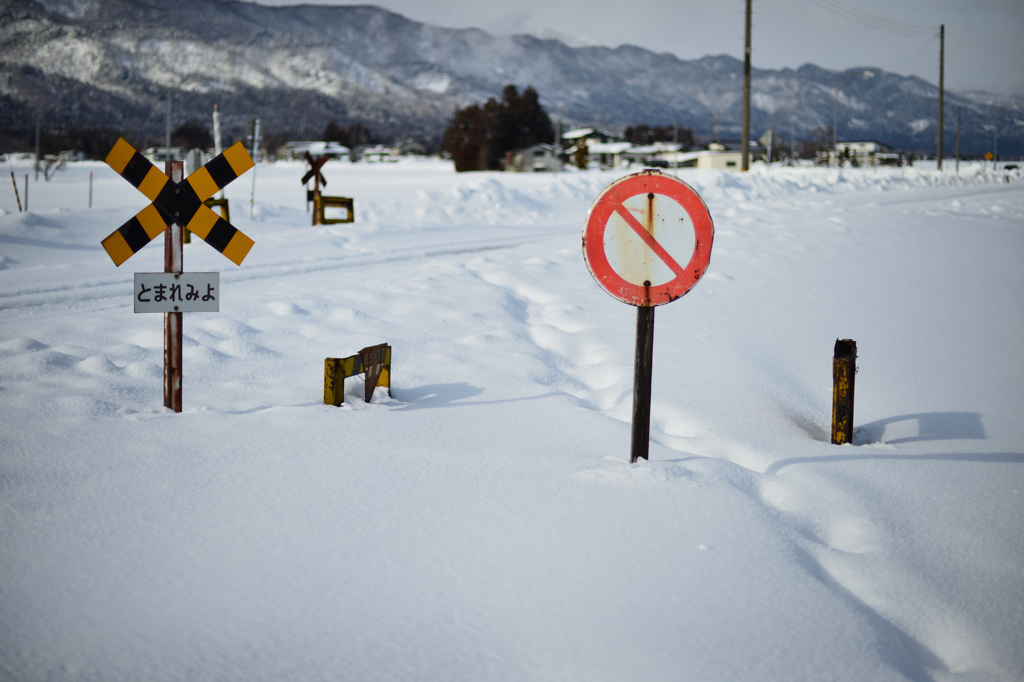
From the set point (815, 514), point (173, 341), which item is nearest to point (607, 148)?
point (173, 341)

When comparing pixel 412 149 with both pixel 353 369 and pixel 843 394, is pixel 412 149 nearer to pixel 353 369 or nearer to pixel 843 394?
pixel 353 369

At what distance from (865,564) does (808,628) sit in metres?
0.69

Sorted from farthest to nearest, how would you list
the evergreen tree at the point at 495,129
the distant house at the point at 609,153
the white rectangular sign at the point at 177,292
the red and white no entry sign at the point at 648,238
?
the distant house at the point at 609,153
the evergreen tree at the point at 495,129
the white rectangular sign at the point at 177,292
the red and white no entry sign at the point at 648,238

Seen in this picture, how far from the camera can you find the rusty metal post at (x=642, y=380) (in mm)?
3299

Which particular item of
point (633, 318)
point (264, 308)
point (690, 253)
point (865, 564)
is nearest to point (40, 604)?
point (690, 253)

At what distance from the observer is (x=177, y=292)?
3852 mm

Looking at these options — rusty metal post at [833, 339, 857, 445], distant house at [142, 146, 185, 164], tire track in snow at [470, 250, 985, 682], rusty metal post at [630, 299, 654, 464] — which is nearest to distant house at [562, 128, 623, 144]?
distant house at [142, 146, 185, 164]

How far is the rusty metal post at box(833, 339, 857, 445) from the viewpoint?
4.29 meters

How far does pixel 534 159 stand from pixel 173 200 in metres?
57.3

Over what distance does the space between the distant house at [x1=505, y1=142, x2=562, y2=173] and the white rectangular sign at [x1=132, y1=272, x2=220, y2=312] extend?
2071 inches

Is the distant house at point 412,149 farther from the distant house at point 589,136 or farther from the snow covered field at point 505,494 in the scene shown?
the snow covered field at point 505,494

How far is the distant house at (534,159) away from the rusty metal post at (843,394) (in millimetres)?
52292

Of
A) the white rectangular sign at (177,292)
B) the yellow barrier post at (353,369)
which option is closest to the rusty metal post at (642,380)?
the yellow barrier post at (353,369)

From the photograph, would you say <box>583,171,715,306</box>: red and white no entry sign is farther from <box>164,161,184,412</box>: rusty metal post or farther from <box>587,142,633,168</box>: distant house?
<box>587,142,633,168</box>: distant house
